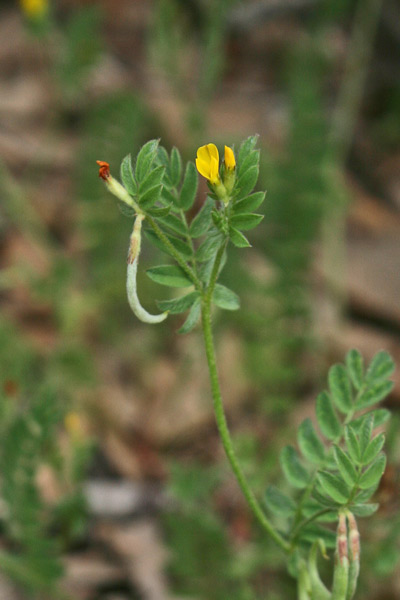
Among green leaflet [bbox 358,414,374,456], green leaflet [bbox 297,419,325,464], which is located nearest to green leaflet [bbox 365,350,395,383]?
green leaflet [bbox 297,419,325,464]

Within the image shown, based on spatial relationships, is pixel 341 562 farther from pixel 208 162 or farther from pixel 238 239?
pixel 208 162

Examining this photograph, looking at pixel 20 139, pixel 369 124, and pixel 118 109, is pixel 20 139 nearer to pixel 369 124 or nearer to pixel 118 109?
pixel 118 109

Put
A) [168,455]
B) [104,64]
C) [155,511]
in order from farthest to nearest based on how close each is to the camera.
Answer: [104,64]
[168,455]
[155,511]

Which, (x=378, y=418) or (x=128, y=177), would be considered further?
(x=378, y=418)

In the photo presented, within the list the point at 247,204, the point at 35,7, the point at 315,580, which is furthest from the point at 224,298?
the point at 35,7

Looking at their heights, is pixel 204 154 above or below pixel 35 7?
below

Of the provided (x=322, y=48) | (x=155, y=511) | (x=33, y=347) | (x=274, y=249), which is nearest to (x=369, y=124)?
(x=322, y=48)

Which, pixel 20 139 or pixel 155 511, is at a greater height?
pixel 20 139

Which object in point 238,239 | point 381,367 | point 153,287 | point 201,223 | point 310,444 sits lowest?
Answer: point 310,444
